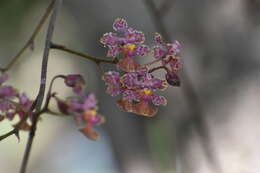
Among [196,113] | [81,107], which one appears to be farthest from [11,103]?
[196,113]

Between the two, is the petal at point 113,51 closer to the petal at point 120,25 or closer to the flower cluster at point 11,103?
the petal at point 120,25

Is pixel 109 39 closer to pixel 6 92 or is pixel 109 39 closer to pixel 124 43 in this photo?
pixel 124 43

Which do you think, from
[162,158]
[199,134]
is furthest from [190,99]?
[162,158]

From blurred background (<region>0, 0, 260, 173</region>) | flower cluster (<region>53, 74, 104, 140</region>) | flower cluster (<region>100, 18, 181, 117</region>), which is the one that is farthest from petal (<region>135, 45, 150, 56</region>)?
blurred background (<region>0, 0, 260, 173</region>)

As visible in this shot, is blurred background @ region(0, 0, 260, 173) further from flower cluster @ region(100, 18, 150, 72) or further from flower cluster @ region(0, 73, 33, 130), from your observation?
flower cluster @ region(0, 73, 33, 130)

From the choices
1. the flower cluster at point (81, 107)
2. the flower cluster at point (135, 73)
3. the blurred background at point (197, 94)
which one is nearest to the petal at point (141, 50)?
the flower cluster at point (135, 73)

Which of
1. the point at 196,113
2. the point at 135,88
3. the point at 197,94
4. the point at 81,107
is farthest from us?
the point at 197,94
